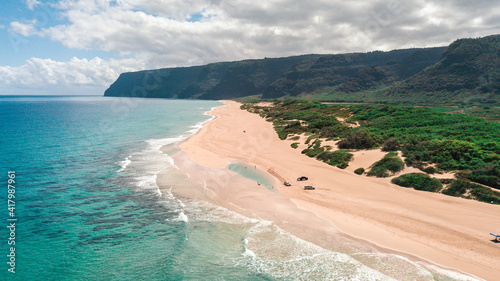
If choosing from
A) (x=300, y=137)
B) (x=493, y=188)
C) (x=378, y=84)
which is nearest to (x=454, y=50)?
(x=378, y=84)

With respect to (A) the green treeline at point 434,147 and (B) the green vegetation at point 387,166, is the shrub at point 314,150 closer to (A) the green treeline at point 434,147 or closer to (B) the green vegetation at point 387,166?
(A) the green treeline at point 434,147

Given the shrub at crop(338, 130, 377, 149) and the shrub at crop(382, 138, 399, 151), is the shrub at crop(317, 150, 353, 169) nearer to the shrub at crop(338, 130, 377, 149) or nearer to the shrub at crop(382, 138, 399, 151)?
the shrub at crop(338, 130, 377, 149)

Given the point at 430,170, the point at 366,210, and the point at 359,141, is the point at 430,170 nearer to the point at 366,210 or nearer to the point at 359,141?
the point at 366,210

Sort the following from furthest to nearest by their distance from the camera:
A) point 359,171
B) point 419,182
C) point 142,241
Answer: point 359,171 < point 419,182 < point 142,241

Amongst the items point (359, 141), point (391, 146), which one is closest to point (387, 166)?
point (391, 146)

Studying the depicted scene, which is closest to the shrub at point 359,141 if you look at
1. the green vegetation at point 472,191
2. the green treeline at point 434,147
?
the green treeline at point 434,147

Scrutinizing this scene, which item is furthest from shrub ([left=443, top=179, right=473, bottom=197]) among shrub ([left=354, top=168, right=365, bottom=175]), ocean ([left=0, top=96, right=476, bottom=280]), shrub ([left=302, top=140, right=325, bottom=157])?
shrub ([left=302, top=140, right=325, bottom=157])
